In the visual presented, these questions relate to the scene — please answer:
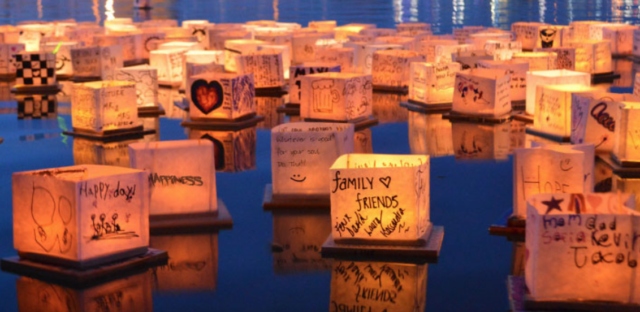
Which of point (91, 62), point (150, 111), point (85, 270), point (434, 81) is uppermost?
point (91, 62)

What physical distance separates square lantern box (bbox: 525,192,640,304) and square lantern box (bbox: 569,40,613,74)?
26.4 m

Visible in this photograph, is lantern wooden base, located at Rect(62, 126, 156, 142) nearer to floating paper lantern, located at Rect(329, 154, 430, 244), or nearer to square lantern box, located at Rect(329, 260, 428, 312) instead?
floating paper lantern, located at Rect(329, 154, 430, 244)

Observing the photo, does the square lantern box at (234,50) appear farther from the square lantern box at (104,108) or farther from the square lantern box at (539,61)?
the square lantern box at (104,108)

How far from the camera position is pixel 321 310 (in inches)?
508

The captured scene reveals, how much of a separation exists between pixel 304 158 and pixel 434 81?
12978 millimetres

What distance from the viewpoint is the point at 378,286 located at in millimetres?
13648

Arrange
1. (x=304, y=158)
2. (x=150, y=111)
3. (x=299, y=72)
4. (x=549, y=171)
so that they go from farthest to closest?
(x=299, y=72), (x=150, y=111), (x=304, y=158), (x=549, y=171)

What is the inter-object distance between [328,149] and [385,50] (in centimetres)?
1776

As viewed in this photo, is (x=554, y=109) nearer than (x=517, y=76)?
Yes

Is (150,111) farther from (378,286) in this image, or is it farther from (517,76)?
(378,286)

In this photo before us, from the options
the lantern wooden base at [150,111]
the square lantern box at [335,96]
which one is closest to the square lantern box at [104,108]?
the lantern wooden base at [150,111]

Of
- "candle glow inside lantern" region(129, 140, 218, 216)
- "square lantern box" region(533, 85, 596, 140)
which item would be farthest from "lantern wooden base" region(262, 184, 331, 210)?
"square lantern box" region(533, 85, 596, 140)

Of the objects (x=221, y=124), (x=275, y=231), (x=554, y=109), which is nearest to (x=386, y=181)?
(x=275, y=231)

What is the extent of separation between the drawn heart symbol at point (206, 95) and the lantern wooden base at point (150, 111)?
2.80m
